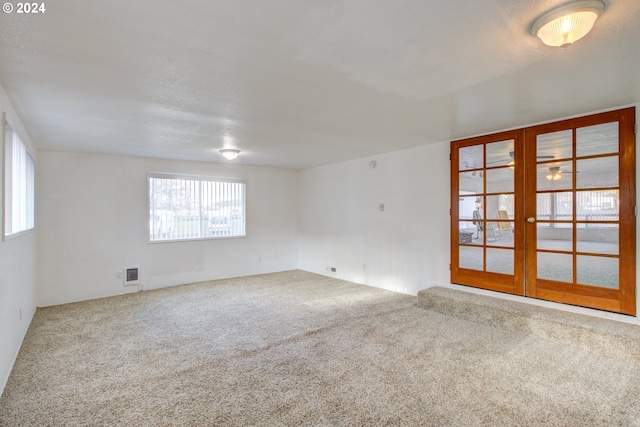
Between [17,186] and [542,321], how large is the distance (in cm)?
550

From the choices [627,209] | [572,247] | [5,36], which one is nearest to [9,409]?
[5,36]

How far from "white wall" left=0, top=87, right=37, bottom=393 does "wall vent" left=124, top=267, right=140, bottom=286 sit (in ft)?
4.19

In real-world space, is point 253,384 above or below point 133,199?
below

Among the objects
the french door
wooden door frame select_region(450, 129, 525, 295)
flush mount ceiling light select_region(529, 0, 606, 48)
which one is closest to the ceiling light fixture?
the french door

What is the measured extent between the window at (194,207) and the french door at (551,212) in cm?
418

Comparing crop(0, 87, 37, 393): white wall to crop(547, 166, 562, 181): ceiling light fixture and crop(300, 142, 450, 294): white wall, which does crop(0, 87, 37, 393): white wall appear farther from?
crop(547, 166, 562, 181): ceiling light fixture

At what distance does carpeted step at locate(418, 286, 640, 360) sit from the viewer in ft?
9.21

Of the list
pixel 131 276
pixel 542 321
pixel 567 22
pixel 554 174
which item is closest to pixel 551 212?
pixel 554 174

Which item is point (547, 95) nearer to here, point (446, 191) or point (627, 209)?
point (627, 209)

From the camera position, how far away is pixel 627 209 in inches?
121

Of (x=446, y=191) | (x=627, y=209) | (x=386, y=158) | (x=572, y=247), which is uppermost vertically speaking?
(x=386, y=158)

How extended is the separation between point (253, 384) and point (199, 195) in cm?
443

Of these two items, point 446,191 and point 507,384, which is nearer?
point 507,384

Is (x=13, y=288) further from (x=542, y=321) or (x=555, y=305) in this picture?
(x=555, y=305)
